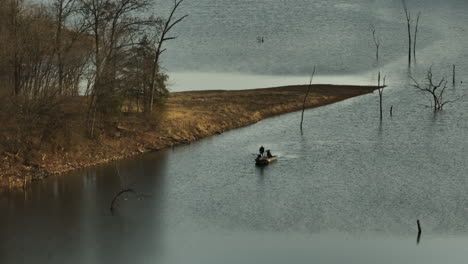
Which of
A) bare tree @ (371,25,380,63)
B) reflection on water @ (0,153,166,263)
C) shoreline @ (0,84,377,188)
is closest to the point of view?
reflection on water @ (0,153,166,263)

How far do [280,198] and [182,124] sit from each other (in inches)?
801

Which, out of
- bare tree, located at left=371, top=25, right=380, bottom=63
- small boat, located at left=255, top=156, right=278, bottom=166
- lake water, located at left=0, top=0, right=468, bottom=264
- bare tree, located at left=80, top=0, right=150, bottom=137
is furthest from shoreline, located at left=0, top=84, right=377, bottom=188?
bare tree, located at left=371, top=25, right=380, bottom=63

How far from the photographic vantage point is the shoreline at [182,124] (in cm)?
5591

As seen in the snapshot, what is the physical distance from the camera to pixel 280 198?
5172 centimetres

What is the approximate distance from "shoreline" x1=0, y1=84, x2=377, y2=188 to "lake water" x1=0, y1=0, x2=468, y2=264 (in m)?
1.41

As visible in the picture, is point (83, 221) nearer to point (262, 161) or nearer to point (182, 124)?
point (262, 161)

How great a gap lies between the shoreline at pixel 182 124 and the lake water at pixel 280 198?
1411 mm

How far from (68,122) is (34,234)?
50.2 feet

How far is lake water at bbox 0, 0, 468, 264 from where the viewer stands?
42.6 metres

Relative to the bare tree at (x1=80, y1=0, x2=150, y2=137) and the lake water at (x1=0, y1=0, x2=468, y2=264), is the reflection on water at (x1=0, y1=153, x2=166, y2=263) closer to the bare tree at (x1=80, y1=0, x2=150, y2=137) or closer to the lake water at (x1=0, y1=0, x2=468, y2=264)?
the lake water at (x1=0, y1=0, x2=468, y2=264)

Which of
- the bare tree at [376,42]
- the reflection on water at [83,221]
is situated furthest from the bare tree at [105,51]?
the bare tree at [376,42]

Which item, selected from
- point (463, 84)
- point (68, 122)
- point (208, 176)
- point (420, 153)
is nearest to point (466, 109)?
point (463, 84)

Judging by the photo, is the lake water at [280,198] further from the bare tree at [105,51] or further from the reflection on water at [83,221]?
the bare tree at [105,51]

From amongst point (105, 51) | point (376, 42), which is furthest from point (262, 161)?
point (376, 42)
